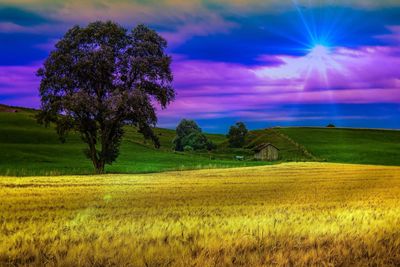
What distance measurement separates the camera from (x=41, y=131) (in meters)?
108

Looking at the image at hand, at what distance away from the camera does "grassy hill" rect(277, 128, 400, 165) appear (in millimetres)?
106438

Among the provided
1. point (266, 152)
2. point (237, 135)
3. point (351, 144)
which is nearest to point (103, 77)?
point (266, 152)

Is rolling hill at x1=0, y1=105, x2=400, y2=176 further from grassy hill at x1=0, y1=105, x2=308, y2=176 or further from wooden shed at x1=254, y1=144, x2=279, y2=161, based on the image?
wooden shed at x1=254, y1=144, x2=279, y2=161

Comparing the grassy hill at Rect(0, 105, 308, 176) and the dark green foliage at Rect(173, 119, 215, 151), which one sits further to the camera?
the dark green foliage at Rect(173, 119, 215, 151)

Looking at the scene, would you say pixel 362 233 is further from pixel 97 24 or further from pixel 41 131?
pixel 41 131

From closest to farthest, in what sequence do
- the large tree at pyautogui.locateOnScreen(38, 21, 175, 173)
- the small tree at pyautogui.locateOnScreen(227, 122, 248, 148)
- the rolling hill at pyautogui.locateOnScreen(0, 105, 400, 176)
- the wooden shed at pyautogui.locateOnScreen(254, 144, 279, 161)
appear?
the large tree at pyautogui.locateOnScreen(38, 21, 175, 173)
the rolling hill at pyautogui.locateOnScreen(0, 105, 400, 176)
the wooden shed at pyautogui.locateOnScreen(254, 144, 279, 161)
the small tree at pyautogui.locateOnScreen(227, 122, 248, 148)

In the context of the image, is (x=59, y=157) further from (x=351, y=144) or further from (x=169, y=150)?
(x=351, y=144)

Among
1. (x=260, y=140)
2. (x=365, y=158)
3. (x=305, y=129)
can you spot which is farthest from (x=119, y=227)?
(x=305, y=129)

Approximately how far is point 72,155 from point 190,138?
45872 millimetres

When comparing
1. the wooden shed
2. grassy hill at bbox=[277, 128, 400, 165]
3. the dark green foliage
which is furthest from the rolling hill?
the dark green foliage

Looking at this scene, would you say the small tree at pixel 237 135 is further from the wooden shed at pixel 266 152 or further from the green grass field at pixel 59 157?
the green grass field at pixel 59 157

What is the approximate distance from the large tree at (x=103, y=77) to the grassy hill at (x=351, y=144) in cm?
6484

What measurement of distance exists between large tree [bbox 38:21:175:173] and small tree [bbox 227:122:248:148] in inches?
3052

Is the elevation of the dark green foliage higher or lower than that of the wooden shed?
higher
